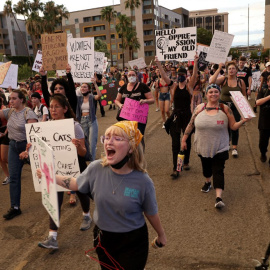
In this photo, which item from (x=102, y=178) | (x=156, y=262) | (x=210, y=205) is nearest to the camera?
(x=102, y=178)

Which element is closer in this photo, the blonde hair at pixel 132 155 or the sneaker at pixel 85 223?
the blonde hair at pixel 132 155

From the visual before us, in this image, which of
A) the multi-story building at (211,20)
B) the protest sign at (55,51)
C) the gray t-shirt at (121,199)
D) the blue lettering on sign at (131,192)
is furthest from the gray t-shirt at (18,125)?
the multi-story building at (211,20)

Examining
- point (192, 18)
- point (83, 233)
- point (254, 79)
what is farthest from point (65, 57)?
point (192, 18)

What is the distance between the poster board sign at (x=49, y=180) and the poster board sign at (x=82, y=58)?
6.11 metres

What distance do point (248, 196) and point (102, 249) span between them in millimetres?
3145

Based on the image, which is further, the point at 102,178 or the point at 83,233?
the point at 83,233

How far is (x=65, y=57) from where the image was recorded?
6.93m

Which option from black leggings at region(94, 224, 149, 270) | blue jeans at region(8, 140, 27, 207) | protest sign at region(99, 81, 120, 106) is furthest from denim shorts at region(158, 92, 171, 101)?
black leggings at region(94, 224, 149, 270)

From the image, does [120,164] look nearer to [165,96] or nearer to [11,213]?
[11,213]

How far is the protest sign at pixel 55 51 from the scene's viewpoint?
6.87 metres

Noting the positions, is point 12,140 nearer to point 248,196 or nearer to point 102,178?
point 102,178

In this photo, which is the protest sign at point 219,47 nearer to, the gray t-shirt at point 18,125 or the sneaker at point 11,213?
the gray t-shirt at point 18,125

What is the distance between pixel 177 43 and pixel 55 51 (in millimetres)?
3044

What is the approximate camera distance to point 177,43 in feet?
25.6
